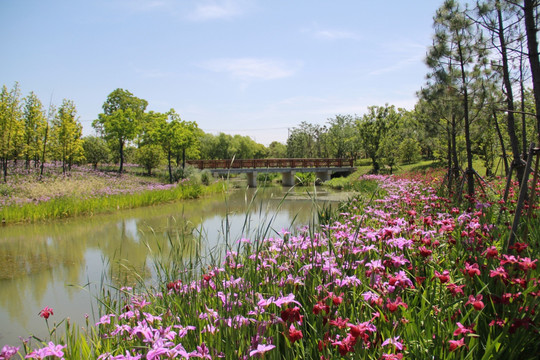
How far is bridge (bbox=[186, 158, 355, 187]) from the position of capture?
29906 mm

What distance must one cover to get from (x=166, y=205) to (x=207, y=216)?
12.3 feet

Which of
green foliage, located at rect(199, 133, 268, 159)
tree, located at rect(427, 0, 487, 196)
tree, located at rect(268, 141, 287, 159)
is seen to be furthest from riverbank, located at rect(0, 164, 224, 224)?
tree, located at rect(268, 141, 287, 159)

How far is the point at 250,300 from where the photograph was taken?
2115 mm

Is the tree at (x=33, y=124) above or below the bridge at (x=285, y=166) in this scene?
above

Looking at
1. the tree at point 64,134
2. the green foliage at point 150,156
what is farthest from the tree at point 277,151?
the tree at point 64,134

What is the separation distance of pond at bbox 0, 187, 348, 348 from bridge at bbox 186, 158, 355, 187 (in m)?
16.4

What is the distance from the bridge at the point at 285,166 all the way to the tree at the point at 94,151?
8.81m

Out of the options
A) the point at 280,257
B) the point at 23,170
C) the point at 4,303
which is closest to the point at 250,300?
the point at 280,257

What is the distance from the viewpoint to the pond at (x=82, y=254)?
3465mm

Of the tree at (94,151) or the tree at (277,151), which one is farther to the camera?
the tree at (277,151)

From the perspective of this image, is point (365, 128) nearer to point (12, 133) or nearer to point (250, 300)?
point (12, 133)

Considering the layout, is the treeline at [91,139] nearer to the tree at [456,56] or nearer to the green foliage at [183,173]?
the green foliage at [183,173]

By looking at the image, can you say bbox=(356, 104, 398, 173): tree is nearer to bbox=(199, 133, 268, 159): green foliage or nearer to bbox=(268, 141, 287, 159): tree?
bbox=(199, 133, 268, 159): green foliage

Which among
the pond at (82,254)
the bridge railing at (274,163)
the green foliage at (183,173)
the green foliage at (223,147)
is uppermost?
the green foliage at (223,147)
